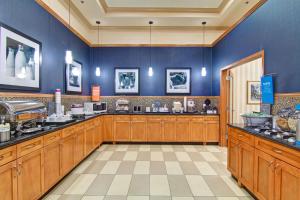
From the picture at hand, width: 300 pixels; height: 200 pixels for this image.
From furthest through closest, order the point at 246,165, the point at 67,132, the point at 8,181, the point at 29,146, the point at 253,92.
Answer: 1. the point at 253,92
2. the point at 67,132
3. the point at 246,165
4. the point at 29,146
5. the point at 8,181

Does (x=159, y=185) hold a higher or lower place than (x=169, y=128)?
lower

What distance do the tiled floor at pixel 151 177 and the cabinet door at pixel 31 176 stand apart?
1.45 feet

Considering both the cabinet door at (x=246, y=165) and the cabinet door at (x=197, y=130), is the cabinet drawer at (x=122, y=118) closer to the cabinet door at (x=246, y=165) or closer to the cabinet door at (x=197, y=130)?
the cabinet door at (x=197, y=130)

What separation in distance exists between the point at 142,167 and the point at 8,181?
251 centimetres

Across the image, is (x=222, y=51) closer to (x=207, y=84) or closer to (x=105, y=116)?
(x=207, y=84)

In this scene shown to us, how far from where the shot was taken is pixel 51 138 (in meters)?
2.85

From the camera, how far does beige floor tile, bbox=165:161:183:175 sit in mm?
3797

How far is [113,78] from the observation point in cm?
669

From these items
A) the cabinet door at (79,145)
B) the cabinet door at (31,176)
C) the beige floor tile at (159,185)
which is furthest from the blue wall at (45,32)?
the beige floor tile at (159,185)

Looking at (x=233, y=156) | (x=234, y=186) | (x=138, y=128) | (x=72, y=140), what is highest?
(x=72, y=140)

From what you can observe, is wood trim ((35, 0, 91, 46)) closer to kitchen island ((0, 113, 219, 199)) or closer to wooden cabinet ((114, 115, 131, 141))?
kitchen island ((0, 113, 219, 199))

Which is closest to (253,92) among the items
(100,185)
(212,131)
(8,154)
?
(212,131)

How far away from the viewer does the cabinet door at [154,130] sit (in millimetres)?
6035

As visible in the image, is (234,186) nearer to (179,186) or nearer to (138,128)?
(179,186)
